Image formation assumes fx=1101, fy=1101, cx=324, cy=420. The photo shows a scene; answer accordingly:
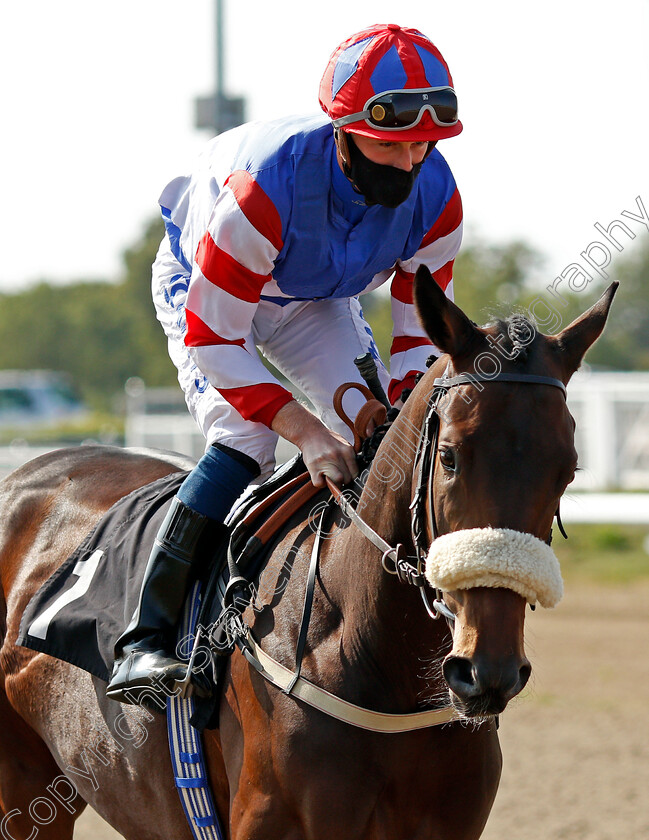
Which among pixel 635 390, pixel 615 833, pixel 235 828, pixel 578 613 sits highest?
pixel 235 828

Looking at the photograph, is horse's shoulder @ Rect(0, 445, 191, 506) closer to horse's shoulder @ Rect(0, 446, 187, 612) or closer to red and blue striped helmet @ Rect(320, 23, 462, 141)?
horse's shoulder @ Rect(0, 446, 187, 612)

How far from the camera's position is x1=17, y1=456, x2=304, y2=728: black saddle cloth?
3018 mm

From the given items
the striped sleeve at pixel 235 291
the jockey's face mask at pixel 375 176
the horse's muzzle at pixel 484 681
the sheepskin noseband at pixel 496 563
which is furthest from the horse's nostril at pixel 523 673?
the jockey's face mask at pixel 375 176

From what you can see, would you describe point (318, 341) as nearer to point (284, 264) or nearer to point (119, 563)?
point (284, 264)

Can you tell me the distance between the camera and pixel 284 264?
3006 mm

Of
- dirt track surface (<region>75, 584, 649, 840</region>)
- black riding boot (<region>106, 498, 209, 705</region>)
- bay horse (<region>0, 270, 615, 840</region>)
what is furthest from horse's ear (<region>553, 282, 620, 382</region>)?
dirt track surface (<region>75, 584, 649, 840</region>)

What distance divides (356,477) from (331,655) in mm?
442

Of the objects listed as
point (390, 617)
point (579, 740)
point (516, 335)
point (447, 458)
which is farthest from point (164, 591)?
point (579, 740)

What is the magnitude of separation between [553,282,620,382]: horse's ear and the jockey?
2.02 ft

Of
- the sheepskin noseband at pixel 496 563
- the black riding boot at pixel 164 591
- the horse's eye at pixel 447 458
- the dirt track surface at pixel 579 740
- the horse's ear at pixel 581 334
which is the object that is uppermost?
the horse's ear at pixel 581 334

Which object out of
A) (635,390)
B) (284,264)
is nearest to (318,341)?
(284,264)

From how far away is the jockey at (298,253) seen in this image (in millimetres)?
2734

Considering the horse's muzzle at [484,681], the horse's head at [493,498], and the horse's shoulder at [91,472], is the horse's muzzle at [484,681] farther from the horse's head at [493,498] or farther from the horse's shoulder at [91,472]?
the horse's shoulder at [91,472]

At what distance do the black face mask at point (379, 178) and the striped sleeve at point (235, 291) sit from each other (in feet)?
0.78
